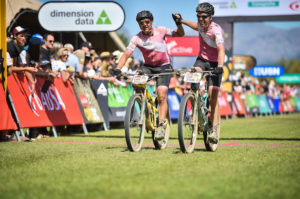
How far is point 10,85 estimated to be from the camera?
10.7 metres

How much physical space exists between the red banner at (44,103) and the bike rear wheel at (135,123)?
368cm

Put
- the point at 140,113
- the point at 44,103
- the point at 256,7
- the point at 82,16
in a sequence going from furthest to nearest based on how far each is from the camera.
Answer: the point at 256,7
the point at 82,16
the point at 44,103
the point at 140,113

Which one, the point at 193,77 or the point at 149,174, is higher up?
the point at 193,77

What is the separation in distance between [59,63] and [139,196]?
8842 mm

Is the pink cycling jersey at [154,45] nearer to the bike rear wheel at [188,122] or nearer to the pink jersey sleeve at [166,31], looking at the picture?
the pink jersey sleeve at [166,31]

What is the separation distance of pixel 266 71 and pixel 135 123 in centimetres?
3419

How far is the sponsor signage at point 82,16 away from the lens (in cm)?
1398

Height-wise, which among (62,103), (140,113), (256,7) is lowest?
(62,103)

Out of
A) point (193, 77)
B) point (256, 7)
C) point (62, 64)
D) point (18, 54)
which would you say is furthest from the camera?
point (256, 7)

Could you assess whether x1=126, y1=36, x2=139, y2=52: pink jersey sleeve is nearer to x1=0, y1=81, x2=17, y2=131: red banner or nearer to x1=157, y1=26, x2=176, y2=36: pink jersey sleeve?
x1=157, y1=26, x2=176, y2=36: pink jersey sleeve

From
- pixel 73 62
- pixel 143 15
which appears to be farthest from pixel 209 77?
pixel 73 62

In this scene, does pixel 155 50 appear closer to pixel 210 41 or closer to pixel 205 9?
pixel 210 41

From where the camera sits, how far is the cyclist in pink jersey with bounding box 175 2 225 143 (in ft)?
26.6

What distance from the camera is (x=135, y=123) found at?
7.89 m
